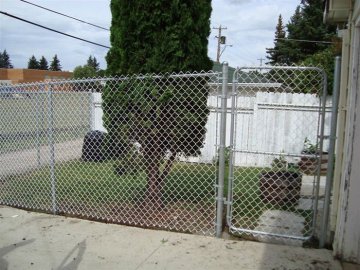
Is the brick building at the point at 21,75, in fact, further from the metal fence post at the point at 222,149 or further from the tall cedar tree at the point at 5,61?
the metal fence post at the point at 222,149

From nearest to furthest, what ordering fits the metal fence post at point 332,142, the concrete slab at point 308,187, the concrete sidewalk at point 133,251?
the concrete sidewalk at point 133,251 < the metal fence post at point 332,142 < the concrete slab at point 308,187

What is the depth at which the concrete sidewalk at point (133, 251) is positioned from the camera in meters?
3.71

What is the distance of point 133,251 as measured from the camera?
13.2ft

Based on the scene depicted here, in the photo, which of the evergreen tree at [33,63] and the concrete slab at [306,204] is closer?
the concrete slab at [306,204]

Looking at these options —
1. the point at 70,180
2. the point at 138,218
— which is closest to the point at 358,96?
the point at 138,218

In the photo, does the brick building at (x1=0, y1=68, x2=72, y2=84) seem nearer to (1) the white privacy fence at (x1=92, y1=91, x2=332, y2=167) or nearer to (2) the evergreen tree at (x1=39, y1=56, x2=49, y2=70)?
(2) the evergreen tree at (x1=39, y1=56, x2=49, y2=70)

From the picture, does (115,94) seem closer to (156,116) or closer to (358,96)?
(156,116)

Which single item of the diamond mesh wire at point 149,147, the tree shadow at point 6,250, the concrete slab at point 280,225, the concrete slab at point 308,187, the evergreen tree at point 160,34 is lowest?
the tree shadow at point 6,250

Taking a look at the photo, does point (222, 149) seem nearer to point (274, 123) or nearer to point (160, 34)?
point (160, 34)

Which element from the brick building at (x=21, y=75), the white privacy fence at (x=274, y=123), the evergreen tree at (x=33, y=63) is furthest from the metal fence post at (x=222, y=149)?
the evergreen tree at (x=33, y=63)

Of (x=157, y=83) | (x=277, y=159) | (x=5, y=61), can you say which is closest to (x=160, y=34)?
(x=157, y=83)

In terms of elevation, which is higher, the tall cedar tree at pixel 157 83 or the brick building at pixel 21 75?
the brick building at pixel 21 75

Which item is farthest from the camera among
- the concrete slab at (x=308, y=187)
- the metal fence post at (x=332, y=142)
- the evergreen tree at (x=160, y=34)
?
the concrete slab at (x=308, y=187)

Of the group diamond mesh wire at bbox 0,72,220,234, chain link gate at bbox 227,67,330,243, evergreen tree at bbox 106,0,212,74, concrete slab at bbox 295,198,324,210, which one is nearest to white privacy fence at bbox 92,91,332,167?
chain link gate at bbox 227,67,330,243
